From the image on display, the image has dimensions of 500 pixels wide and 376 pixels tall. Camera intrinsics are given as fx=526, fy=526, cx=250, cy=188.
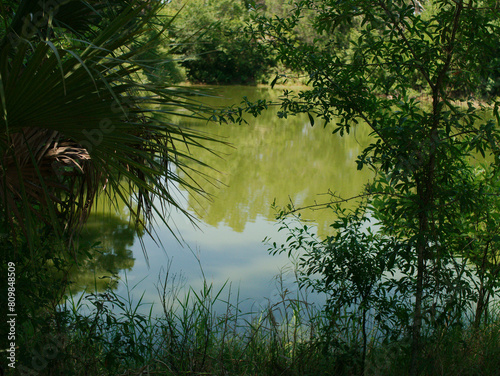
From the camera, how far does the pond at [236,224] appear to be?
4.44 m

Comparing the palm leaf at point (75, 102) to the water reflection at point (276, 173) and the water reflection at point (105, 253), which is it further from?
the water reflection at point (276, 173)

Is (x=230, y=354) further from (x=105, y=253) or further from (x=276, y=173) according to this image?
(x=276, y=173)

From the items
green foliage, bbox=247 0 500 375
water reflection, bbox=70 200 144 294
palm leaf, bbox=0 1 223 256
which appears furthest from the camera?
water reflection, bbox=70 200 144 294

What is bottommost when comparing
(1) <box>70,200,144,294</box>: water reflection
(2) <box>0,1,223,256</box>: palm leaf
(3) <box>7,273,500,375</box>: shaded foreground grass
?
(3) <box>7,273,500,375</box>: shaded foreground grass

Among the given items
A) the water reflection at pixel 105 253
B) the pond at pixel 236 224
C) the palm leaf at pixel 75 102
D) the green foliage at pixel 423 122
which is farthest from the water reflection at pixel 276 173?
the palm leaf at pixel 75 102

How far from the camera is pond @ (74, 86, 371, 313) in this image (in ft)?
14.6

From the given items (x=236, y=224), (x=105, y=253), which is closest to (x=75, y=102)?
(x=105, y=253)

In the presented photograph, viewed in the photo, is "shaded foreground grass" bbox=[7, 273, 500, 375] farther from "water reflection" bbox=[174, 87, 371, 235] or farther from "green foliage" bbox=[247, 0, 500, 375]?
"water reflection" bbox=[174, 87, 371, 235]

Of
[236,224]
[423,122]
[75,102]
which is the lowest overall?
[75,102]

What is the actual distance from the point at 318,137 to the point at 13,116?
38.6 feet

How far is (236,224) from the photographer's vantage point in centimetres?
609

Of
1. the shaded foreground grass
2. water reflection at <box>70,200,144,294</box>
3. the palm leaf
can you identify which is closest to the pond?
water reflection at <box>70,200,144,294</box>

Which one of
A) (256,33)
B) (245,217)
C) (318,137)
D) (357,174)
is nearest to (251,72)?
(318,137)

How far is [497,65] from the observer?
7.13 ft
